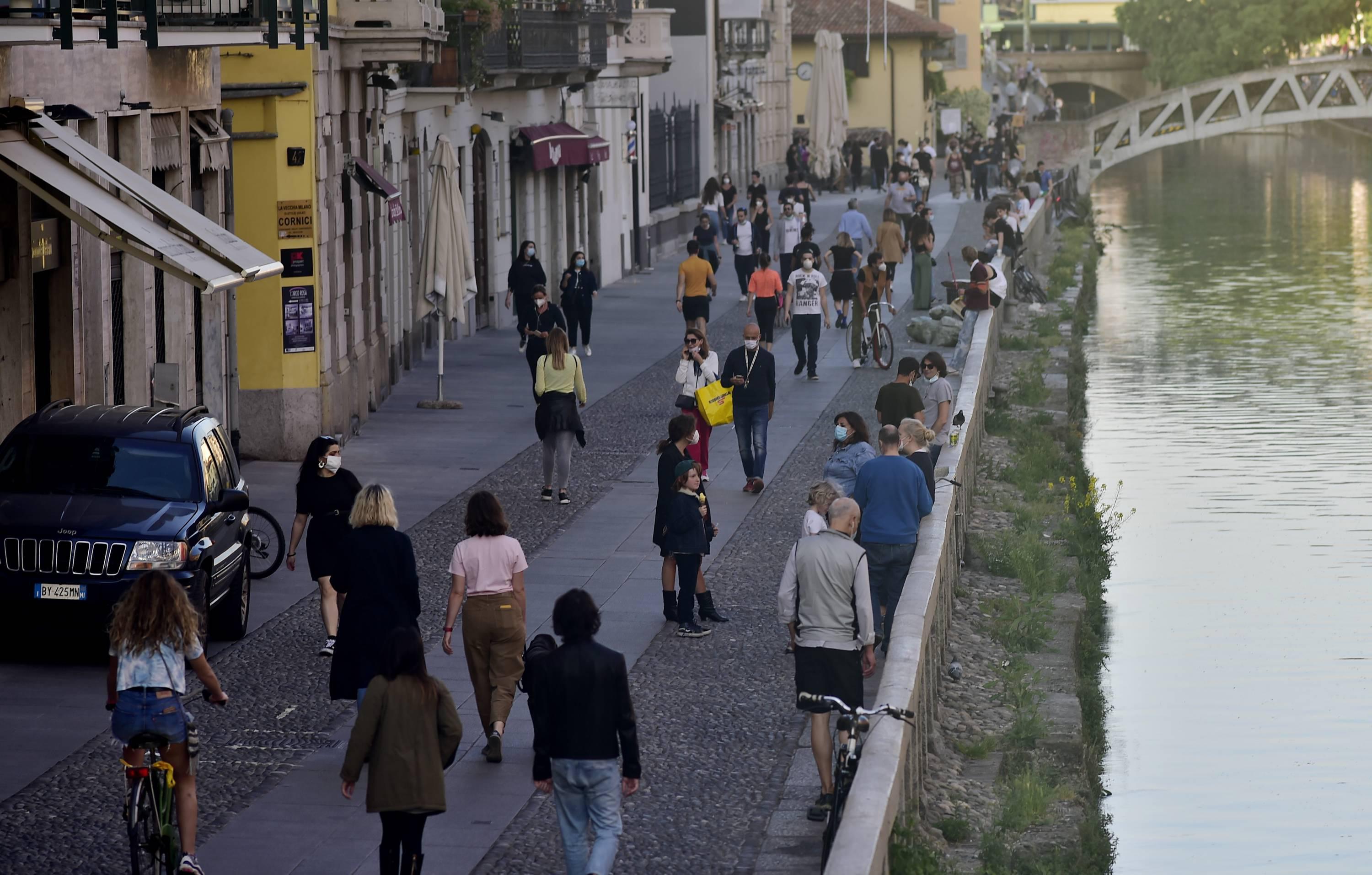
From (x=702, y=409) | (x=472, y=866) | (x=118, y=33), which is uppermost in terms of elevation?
(x=118, y=33)

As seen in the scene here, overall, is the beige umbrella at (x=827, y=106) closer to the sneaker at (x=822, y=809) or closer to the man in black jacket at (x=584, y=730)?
the sneaker at (x=822, y=809)

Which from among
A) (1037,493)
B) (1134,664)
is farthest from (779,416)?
(1134,664)

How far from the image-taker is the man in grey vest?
10.2 metres

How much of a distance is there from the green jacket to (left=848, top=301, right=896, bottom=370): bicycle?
62.1ft

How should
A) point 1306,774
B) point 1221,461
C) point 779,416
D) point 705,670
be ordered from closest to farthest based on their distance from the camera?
point 705,670, point 1306,774, point 779,416, point 1221,461

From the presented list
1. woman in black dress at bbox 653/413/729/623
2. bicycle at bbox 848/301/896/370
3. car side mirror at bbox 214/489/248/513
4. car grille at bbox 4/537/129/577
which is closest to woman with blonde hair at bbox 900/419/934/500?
woman in black dress at bbox 653/413/729/623

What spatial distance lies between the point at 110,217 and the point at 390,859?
316 inches

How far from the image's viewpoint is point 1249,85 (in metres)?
83.9

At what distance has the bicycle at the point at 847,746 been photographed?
927cm

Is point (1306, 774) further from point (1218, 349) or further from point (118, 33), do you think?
point (1218, 349)

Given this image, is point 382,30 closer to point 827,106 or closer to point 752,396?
point 752,396

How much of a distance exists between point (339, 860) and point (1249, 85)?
79.3 meters

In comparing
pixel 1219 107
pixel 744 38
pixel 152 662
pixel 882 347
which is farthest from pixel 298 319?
pixel 1219 107

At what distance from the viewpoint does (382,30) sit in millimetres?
22234
